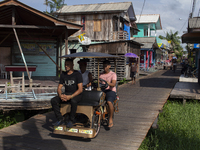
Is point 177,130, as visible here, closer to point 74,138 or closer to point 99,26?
point 74,138

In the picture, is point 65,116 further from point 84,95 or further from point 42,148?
point 42,148

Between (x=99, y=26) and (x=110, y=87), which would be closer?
(x=110, y=87)

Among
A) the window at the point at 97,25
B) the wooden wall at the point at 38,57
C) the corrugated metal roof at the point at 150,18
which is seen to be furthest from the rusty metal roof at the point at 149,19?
the wooden wall at the point at 38,57

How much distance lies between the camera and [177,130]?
22.9 feet

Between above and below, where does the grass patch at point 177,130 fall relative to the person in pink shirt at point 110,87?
below

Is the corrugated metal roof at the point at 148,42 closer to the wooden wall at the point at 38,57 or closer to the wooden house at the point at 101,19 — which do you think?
the wooden house at the point at 101,19

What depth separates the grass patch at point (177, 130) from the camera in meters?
5.87

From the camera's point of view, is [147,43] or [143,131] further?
[147,43]

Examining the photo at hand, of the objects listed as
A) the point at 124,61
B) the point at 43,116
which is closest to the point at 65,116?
the point at 43,116

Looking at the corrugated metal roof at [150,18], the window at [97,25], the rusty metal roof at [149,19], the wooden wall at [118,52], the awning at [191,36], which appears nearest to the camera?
the awning at [191,36]

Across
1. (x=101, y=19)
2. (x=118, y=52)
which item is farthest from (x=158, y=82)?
(x=101, y=19)

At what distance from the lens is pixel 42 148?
4547mm

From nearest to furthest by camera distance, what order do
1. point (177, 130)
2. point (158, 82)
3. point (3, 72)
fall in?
point (177, 130) < point (3, 72) < point (158, 82)

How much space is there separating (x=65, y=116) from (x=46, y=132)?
24.6 inches
